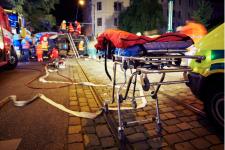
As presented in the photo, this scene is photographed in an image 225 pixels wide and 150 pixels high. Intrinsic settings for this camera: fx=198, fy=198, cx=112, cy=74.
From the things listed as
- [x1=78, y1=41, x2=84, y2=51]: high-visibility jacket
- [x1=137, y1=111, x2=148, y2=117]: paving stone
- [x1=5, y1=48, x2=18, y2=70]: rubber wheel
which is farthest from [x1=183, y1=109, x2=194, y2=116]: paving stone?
[x1=78, y1=41, x2=84, y2=51]: high-visibility jacket

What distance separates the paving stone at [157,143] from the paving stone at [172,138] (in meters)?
0.10

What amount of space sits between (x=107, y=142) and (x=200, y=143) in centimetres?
143

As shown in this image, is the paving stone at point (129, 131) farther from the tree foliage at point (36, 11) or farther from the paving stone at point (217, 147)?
the tree foliage at point (36, 11)

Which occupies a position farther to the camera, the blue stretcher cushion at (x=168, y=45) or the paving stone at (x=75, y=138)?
the paving stone at (x=75, y=138)

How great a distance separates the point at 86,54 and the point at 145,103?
21.0 m

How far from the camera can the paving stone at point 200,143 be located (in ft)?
9.70

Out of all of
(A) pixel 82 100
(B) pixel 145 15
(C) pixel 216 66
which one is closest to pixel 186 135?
(C) pixel 216 66

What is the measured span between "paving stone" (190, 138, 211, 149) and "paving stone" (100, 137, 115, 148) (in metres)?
1.24

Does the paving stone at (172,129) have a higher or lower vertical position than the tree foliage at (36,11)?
lower

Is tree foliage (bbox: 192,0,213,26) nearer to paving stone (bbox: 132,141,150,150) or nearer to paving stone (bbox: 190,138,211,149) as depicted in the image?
paving stone (bbox: 190,138,211,149)

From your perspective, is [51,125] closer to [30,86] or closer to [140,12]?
[30,86]

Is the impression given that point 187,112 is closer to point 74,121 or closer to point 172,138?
point 172,138

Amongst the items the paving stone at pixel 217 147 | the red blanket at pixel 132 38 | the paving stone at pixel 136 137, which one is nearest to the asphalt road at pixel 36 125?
the paving stone at pixel 136 137

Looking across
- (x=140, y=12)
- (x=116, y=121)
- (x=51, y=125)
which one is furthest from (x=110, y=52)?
(x=140, y=12)
